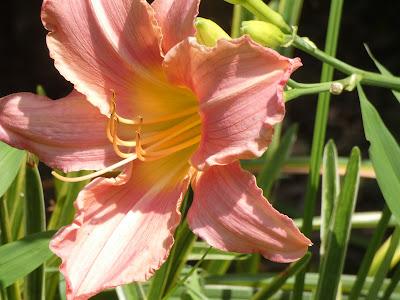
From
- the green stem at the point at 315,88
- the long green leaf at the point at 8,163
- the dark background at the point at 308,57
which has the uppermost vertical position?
the green stem at the point at 315,88

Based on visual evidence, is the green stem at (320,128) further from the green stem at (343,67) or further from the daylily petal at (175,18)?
the daylily petal at (175,18)

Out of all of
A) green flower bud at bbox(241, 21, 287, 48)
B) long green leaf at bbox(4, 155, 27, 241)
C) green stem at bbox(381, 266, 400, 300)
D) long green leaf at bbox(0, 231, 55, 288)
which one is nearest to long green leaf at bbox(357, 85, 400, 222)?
green flower bud at bbox(241, 21, 287, 48)

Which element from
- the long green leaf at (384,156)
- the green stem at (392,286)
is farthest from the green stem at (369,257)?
the long green leaf at (384,156)

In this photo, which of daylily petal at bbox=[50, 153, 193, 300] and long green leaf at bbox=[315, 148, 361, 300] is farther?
long green leaf at bbox=[315, 148, 361, 300]

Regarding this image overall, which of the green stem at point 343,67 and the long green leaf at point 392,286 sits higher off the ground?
the green stem at point 343,67

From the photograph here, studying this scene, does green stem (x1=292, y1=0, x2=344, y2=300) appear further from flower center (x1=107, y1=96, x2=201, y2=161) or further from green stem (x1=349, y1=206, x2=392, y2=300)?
flower center (x1=107, y1=96, x2=201, y2=161)

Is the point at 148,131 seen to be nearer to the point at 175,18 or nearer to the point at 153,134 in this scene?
the point at 153,134
